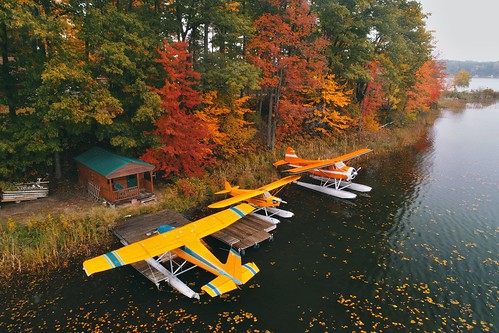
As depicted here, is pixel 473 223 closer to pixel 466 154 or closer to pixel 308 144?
pixel 308 144

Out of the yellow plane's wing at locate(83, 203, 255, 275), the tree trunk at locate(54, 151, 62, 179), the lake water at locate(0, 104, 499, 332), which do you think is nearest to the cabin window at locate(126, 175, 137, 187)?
the tree trunk at locate(54, 151, 62, 179)

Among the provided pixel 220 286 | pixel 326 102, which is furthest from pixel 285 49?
pixel 220 286

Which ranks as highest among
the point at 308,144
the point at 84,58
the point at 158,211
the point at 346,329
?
the point at 84,58

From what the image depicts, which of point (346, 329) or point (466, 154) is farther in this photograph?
point (466, 154)

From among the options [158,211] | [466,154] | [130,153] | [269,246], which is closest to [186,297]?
[269,246]

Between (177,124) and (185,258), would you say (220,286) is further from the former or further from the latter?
(177,124)

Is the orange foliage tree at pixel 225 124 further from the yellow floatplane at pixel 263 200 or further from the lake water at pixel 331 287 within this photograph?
the lake water at pixel 331 287
